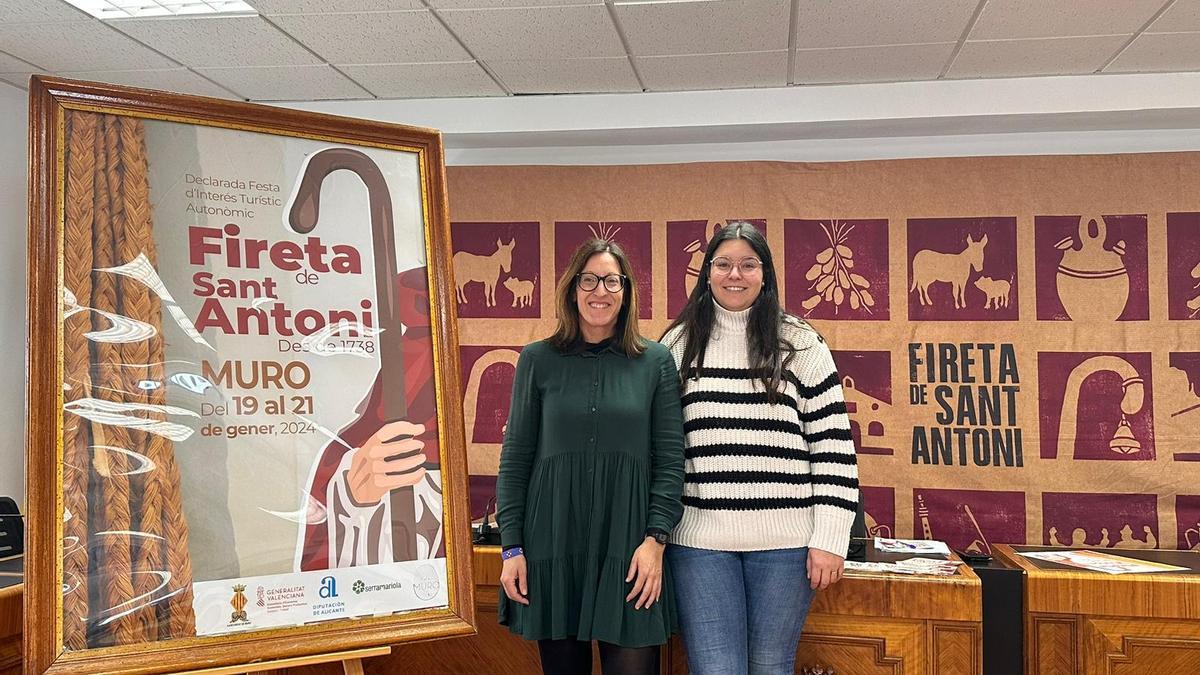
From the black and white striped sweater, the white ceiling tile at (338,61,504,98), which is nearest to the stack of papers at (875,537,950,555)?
the black and white striped sweater

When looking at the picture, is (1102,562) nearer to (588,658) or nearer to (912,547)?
(912,547)

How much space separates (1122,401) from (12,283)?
4394mm

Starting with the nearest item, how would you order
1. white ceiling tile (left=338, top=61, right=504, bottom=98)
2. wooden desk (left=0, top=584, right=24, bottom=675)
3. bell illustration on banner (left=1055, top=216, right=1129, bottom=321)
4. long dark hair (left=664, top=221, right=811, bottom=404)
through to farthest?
long dark hair (left=664, top=221, right=811, bottom=404)
wooden desk (left=0, top=584, right=24, bottom=675)
white ceiling tile (left=338, top=61, right=504, bottom=98)
bell illustration on banner (left=1055, top=216, right=1129, bottom=321)

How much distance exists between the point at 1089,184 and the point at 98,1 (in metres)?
3.54

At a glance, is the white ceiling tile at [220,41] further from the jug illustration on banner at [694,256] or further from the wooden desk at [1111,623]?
the wooden desk at [1111,623]

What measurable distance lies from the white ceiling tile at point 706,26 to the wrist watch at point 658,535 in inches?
63.4

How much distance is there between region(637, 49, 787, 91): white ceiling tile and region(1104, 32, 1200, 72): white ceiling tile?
1.16m

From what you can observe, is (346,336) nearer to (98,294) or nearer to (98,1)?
(98,294)

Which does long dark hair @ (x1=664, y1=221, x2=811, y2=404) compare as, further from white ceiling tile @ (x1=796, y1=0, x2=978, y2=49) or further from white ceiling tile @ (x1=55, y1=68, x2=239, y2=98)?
white ceiling tile @ (x1=55, y1=68, x2=239, y2=98)

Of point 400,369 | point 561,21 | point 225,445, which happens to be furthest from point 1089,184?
point 225,445

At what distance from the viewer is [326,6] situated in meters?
2.69

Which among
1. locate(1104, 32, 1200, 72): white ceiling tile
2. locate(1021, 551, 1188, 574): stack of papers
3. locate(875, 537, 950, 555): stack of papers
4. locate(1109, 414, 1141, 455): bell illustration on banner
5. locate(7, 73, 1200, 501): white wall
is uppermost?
locate(1104, 32, 1200, 72): white ceiling tile

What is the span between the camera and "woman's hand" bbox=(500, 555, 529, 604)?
6.54 feet

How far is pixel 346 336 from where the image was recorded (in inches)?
71.2
